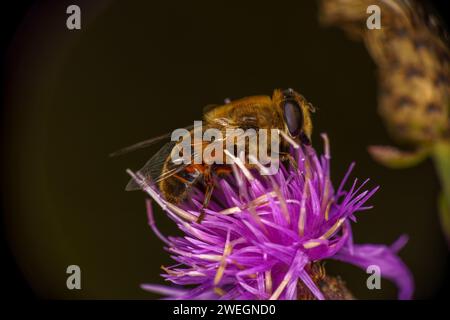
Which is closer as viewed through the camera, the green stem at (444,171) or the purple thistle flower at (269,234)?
the purple thistle flower at (269,234)

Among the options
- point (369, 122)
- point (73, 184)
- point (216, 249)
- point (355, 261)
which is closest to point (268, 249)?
point (216, 249)

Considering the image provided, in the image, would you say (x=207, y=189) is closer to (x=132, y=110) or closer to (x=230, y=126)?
(x=230, y=126)

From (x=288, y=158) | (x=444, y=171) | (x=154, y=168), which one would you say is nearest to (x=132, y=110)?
(x=154, y=168)

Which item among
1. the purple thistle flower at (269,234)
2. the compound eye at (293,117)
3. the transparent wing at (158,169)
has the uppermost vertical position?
the compound eye at (293,117)

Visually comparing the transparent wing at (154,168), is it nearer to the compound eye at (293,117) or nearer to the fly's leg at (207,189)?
the fly's leg at (207,189)

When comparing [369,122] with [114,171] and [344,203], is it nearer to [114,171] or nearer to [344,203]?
[344,203]

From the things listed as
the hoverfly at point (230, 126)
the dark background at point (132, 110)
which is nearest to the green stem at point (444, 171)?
the dark background at point (132, 110)
